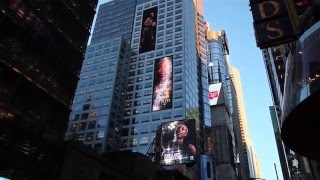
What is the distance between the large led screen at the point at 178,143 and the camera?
60.2 m

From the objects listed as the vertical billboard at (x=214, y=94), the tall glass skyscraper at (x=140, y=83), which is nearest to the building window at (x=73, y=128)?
the tall glass skyscraper at (x=140, y=83)

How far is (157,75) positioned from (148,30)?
3193 centimetres

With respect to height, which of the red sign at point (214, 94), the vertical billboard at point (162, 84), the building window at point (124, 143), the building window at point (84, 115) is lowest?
the building window at point (124, 143)

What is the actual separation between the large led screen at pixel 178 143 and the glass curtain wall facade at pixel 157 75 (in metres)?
46.6

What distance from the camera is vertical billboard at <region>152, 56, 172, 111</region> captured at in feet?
397

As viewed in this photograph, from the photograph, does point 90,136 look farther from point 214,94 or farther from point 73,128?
point 214,94

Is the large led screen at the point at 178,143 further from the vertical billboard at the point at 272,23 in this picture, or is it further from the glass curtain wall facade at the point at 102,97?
the glass curtain wall facade at the point at 102,97

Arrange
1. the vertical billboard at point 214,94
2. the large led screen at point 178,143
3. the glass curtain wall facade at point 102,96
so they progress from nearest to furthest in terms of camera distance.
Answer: the large led screen at point 178,143 → the glass curtain wall facade at point 102,96 → the vertical billboard at point 214,94

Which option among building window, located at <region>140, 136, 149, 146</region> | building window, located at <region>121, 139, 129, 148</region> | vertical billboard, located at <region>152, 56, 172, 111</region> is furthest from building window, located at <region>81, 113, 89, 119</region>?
vertical billboard, located at <region>152, 56, 172, 111</region>

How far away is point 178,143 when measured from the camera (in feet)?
Answer: 205

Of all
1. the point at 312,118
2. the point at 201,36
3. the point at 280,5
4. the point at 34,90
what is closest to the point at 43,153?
the point at 34,90

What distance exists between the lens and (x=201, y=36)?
17562 centimetres

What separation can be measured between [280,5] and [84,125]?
10730 centimetres

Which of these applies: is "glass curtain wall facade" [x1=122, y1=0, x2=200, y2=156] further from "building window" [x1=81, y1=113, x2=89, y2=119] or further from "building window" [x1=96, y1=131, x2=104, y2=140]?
"building window" [x1=81, y1=113, x2=89, y2=119]
